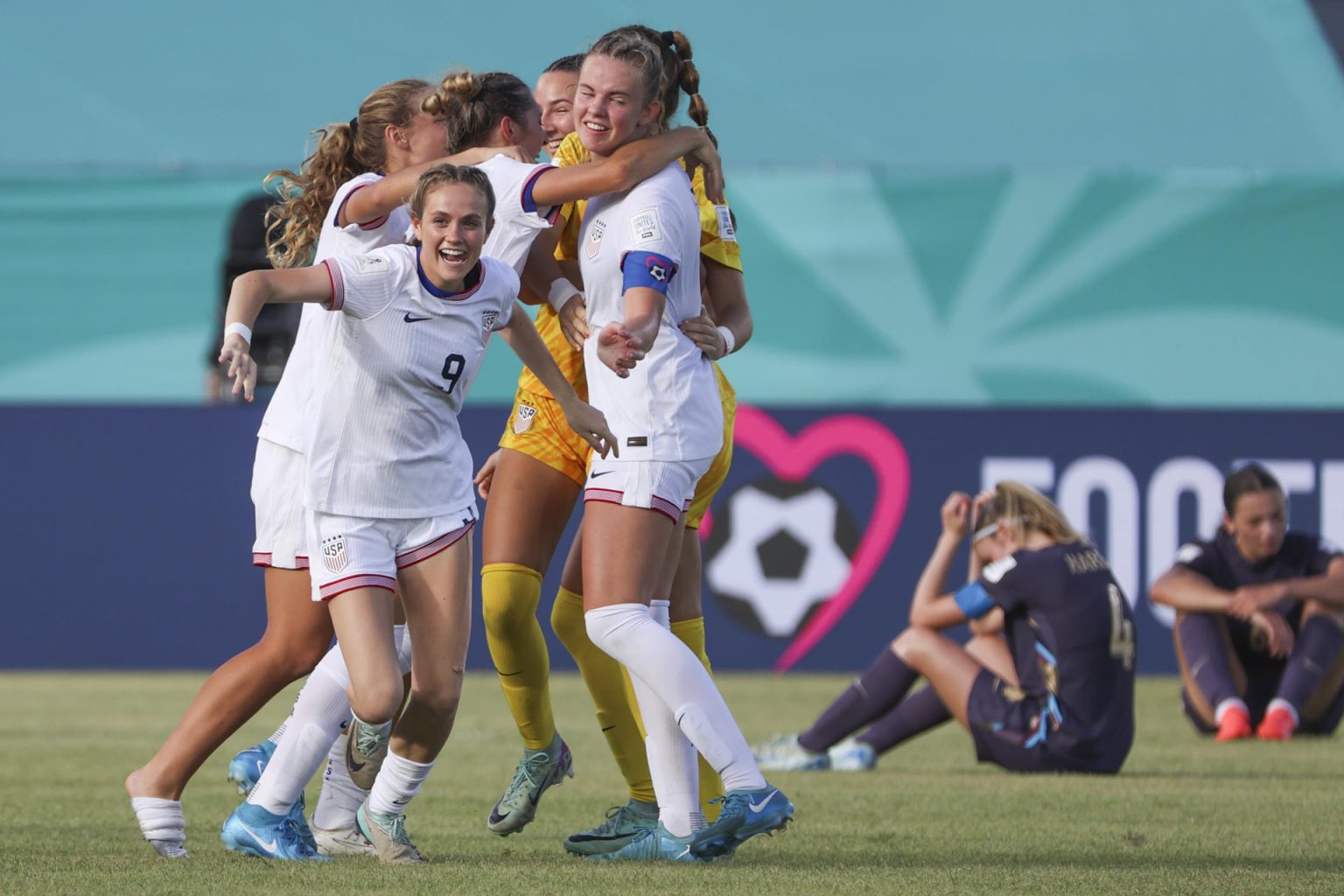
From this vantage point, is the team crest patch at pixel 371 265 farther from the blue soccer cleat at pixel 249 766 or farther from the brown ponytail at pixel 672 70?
the blue soccer cleat at pixel 249 766

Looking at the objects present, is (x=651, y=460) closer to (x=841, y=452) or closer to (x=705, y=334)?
(x=705, y=334)

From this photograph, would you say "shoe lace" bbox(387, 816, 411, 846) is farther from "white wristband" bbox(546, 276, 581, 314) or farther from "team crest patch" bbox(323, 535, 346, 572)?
"white wristband" bbox(546, 276, 581, 314)

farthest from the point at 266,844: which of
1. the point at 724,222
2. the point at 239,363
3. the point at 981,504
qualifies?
the point at 981,504

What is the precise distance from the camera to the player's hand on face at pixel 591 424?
437 cm

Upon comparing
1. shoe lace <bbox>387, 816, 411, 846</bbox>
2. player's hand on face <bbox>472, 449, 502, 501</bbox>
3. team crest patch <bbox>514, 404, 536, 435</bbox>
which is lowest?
shoe lace <bbox>387, 816, 411, 846</bbox>

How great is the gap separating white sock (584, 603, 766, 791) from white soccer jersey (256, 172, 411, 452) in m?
0.84

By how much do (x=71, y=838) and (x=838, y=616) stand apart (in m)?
6.12

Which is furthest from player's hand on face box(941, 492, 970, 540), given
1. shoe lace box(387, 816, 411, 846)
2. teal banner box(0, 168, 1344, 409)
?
teal banner box(0, 168, 1344, 409)

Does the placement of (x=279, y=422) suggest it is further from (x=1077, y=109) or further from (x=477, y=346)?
(x=1077, y=109)

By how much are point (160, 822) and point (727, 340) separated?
1.69 meters

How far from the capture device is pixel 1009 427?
34.7 ft

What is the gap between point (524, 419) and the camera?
4.92 metres

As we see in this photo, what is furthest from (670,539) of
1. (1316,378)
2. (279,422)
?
(1316,378)

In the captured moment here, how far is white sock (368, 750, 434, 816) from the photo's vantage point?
4391 millimetres
